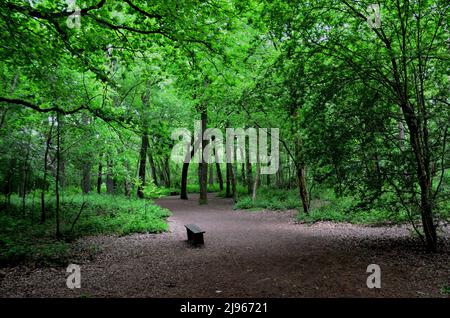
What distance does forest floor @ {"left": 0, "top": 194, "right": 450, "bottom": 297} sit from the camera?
15.1 feet

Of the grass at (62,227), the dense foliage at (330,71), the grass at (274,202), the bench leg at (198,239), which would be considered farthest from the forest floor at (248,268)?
the grass at (274,202)

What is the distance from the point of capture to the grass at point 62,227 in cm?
646

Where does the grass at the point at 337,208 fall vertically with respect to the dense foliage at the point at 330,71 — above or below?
below

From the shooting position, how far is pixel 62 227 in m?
9.08

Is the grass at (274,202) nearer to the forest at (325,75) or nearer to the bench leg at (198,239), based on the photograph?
the bench leg at (198,239)

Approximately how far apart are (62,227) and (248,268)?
666 centimetres

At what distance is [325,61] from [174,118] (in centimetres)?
1473

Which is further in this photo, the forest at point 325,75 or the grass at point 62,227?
the grass at point 62,227

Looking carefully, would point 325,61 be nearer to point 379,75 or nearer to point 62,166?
point 379,75

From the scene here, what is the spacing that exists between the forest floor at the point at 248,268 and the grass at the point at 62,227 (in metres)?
0.48

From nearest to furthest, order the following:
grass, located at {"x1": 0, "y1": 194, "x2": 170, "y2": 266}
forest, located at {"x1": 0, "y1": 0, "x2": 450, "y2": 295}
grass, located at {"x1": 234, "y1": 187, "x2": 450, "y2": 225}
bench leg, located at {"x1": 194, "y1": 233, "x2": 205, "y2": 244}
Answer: forest, located at {"x1": 0, "y1": 0, "x2": 450, "y2": 295} < grass, located at {"x1": 0, "y1": 194, "x2": 170, "y2": 266} < grass, located at {"x1": 234, "y1": 187, "x2": 450, "y2": 225} < bench leg, located at {"x1": 194, "y1": 233, "x2": 205, "y2": 244}

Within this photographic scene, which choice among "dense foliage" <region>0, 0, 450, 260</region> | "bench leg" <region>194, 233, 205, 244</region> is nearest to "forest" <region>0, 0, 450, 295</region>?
"dense foliage" <region>0, 0, 450, 260</region>

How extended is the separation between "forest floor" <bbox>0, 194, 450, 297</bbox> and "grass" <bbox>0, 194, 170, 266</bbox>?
0.48 m

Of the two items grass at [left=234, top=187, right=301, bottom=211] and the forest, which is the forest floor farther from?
grass at [left=234, top=187, right=301, bottom=211]
